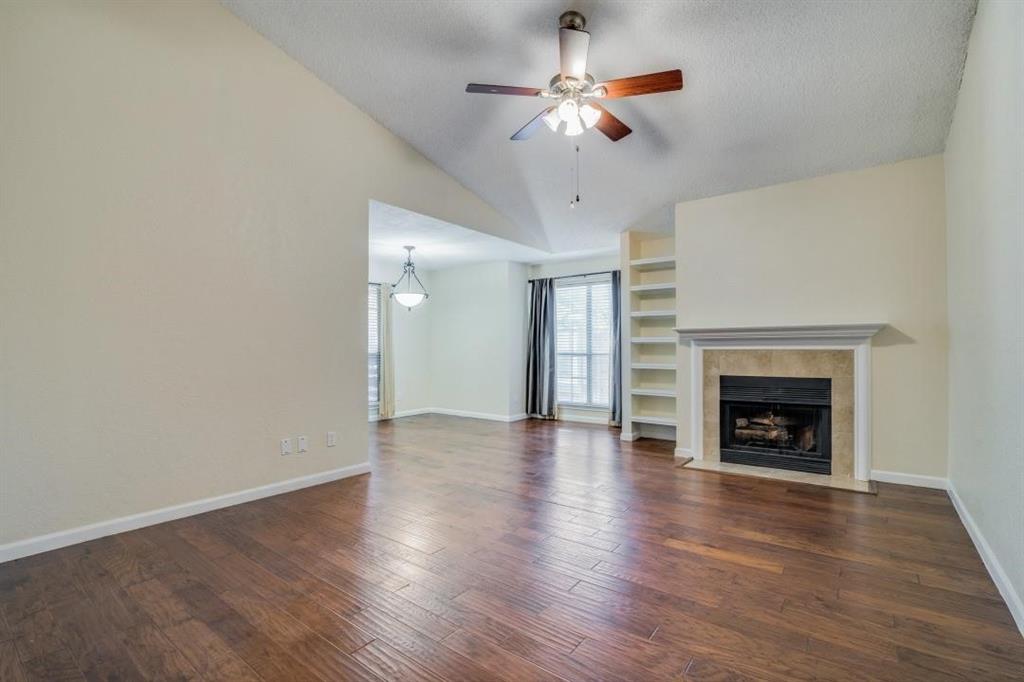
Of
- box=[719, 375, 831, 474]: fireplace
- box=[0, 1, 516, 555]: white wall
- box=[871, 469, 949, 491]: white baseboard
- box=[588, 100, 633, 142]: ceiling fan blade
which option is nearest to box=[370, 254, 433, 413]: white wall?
box=[0, 1, 516, 555]: white wall

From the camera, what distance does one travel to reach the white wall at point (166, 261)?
9.26ft

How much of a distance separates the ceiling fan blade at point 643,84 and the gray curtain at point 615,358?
14.1 ft

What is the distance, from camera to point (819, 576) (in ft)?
8.17

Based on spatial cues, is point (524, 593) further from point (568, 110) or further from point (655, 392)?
point (655, 392)

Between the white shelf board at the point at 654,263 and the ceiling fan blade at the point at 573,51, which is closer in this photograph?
the ceiling fan blade at the point at 573,51

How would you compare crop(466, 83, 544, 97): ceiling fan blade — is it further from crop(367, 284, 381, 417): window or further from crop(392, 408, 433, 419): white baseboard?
crop(392, 408, 433, 419): white baseboard

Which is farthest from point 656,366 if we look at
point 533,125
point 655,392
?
point 533,125

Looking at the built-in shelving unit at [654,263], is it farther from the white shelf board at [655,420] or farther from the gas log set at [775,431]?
the gas log set at [775,431]

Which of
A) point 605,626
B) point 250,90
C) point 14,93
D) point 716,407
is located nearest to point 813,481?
point 716,407

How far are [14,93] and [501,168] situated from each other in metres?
3.57

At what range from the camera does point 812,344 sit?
14.4 feet

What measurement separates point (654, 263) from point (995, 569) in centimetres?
415

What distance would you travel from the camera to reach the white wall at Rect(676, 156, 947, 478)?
3975 mm

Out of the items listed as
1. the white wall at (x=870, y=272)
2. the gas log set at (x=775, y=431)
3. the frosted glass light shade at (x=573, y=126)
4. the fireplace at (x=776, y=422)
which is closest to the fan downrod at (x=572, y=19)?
the frosted glass light shade at (x=573, y=126)
